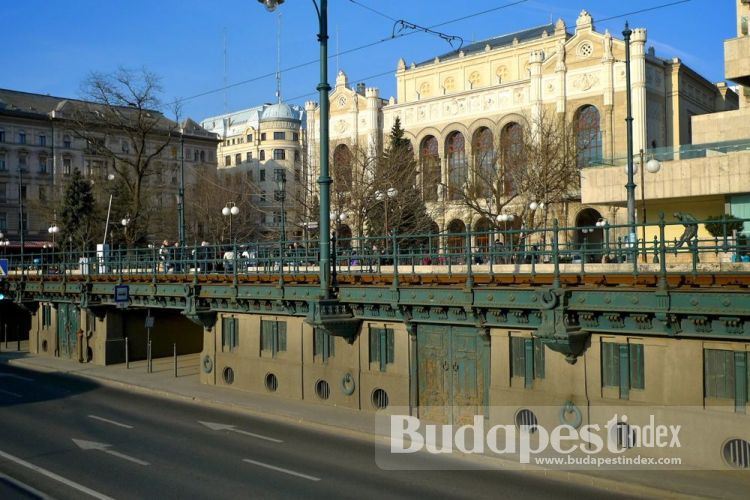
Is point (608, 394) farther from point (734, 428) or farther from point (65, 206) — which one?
point (65, 206)

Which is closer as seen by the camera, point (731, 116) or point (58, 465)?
point (58, 465)

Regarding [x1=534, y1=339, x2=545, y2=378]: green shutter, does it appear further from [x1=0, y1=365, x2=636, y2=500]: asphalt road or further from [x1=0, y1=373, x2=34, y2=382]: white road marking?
[x1=0, y1=373, x2=34, y2=382]: white road marking

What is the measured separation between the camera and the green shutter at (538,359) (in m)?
16.2

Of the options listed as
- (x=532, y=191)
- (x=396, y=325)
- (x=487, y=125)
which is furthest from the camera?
(x=487, y=125)

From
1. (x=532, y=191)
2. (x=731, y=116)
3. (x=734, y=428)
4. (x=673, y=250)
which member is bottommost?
(x=734, y=428)

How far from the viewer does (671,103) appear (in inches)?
2345

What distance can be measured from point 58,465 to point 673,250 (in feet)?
40.9

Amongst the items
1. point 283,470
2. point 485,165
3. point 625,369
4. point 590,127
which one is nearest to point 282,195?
point 283,470

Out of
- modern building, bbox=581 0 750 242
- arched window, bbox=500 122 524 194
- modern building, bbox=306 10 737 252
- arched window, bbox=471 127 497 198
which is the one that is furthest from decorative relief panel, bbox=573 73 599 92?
modern building, bbox=581 0 750 242

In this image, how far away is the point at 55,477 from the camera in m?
13.9

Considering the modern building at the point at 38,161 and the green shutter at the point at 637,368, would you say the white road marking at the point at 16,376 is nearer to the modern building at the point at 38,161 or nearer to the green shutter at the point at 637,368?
the green shutter at the point at 637,368

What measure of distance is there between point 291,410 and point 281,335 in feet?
10.2

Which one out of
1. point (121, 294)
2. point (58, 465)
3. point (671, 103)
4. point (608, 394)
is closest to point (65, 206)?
point (121, 294)

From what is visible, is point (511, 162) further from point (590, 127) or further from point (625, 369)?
point (625, 369)
